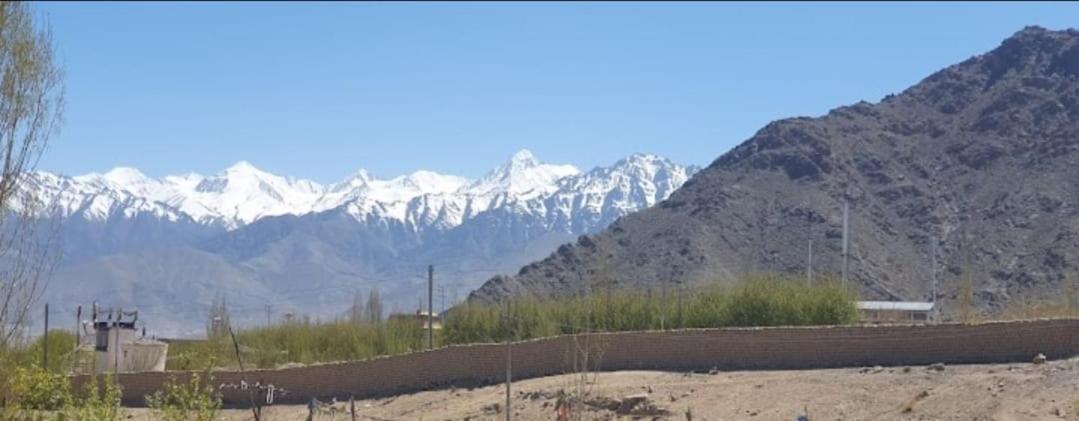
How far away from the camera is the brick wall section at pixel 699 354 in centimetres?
2716

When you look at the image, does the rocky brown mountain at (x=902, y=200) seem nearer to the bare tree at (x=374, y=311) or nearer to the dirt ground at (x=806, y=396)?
the bare tree at (x=374, y=311)

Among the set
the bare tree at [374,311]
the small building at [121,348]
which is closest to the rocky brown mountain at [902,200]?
the bare tree at [374,311]

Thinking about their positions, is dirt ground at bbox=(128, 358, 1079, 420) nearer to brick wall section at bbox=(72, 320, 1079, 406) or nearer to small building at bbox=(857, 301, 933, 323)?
brick wall section at bbox=(72, 320, 1079, 406)

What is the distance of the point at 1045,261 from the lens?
6116 cm

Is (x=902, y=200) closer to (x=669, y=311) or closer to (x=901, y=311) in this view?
(x=901, y=311)

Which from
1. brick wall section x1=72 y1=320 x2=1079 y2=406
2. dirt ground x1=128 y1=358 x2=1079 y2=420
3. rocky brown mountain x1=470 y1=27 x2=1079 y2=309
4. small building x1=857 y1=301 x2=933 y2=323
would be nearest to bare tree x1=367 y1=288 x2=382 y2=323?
rocky brown mountain x1=470 y1=27 x2=1079 y2=309

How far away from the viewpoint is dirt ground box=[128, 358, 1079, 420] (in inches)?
947

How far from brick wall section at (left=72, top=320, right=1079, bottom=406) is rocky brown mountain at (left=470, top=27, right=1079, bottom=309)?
26532 mm

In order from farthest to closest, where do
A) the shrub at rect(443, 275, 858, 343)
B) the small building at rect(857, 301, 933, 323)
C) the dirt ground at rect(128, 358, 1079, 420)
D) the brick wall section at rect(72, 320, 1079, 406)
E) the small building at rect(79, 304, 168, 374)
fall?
the small building at rect(79, 304, 168, 374), the small building at rect(857, 301, 933, 323), the shrub at rect(443, 275, 858, 343), the brick wall section at rect(72, 320, 1079, 406), the dirt ground at rect(128, 358, 1079, 420)

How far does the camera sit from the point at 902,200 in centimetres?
7350

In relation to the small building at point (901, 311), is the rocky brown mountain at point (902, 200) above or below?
above

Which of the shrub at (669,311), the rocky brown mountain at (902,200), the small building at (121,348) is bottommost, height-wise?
the small building at (121,348)

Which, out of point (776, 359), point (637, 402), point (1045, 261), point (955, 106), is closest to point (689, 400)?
point (637, 402)

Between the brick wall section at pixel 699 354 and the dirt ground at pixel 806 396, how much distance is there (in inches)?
20.2
